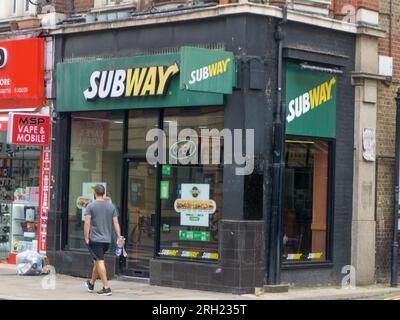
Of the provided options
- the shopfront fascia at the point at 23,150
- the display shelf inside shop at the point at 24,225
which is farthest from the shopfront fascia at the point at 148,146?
the display shelf inside shop at the point at 24,225

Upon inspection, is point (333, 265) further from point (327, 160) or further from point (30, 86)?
point (30, 86)

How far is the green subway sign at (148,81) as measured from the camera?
14.8 m

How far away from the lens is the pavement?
14.3 m

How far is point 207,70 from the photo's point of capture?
14812mm

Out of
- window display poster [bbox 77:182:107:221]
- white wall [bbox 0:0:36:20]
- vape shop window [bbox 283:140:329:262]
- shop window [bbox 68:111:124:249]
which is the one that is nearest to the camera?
vape shop window [bbox 283:140:329:262]

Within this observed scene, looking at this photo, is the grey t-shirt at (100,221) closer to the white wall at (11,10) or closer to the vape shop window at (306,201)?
the vape shop window at (306,201)

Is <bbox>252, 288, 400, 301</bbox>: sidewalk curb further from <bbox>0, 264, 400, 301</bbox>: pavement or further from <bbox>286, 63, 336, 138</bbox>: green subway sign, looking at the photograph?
<bbox>286, 63, 336, 138</bbox>: green subway sign

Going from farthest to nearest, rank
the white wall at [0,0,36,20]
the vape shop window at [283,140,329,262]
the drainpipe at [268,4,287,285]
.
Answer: the white wall at [0,0,36,20] → the vape shop window at [283,140,329,262] → the drainpipe at [268,4,287,285]

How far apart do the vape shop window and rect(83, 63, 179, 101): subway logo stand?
2.62 m

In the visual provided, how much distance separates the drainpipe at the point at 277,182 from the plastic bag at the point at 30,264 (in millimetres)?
5035

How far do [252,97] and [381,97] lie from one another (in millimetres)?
3677

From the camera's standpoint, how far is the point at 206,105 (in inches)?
611
